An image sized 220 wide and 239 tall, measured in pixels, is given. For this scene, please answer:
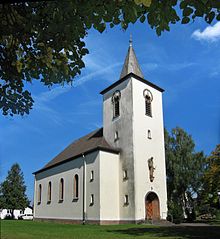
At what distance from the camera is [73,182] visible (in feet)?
108

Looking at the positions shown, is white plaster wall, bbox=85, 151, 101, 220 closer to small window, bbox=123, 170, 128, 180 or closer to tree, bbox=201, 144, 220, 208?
small window, bbox=123, 170, 128, 180

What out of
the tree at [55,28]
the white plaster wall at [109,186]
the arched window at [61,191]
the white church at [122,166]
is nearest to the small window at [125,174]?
the white church at [122,166]

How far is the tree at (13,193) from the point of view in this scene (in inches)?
2210

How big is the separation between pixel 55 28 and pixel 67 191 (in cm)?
3111

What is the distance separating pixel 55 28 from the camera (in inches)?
177

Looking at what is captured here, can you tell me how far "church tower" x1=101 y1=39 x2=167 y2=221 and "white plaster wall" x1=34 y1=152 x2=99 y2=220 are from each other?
2.58m

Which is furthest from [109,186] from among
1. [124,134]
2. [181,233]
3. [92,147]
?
[181,233]

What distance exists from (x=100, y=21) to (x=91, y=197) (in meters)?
26.9

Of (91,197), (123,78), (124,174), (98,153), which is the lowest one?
(91,197)

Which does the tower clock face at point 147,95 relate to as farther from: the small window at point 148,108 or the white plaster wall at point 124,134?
the white plaster wall at point 124,134

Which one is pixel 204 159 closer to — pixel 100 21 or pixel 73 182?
pixel 73 182

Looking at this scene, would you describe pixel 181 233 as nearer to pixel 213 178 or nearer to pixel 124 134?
pixel 213 178

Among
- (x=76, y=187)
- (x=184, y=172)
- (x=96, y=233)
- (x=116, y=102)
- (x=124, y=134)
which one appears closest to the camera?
(x=96, y=233)

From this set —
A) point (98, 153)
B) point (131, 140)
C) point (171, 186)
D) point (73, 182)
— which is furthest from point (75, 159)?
point (171, 186)
